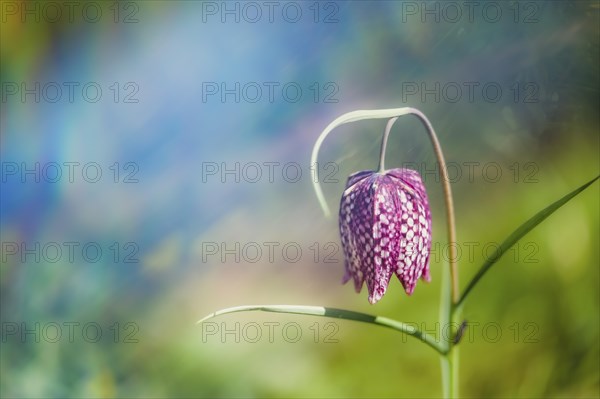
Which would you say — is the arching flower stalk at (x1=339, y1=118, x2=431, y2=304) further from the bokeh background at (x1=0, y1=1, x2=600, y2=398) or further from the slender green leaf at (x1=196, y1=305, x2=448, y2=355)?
the bokeh background at (x1=0, y1=1, x2=600, y2=398)

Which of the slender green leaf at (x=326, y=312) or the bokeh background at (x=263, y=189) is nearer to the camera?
the slender green leaf at (x=326, y=312)

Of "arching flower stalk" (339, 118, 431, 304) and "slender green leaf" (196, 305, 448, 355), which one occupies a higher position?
"arching flower stalk" (339, 118, 431, 304)

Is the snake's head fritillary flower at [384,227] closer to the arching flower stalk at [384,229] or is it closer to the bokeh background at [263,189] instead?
the arching flower stalk at [384,229]

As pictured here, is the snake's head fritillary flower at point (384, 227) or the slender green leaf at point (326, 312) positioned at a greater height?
the snake's head fritillary flower at point (384, 227)

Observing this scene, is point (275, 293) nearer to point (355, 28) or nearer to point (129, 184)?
point (129, 184)

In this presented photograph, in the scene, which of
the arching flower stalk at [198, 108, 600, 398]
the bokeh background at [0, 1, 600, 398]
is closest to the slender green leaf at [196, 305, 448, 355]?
the arching flower stalk at [198, 108, 600, 398]

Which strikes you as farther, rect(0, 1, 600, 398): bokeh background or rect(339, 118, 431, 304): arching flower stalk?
rect(0, 1, 600, 398): bokeh background

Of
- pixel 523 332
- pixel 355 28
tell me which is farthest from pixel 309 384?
pixel 355 28

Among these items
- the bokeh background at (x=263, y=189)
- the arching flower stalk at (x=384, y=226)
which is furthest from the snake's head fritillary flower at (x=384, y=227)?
the bokeh background at (x=263, y=189)
